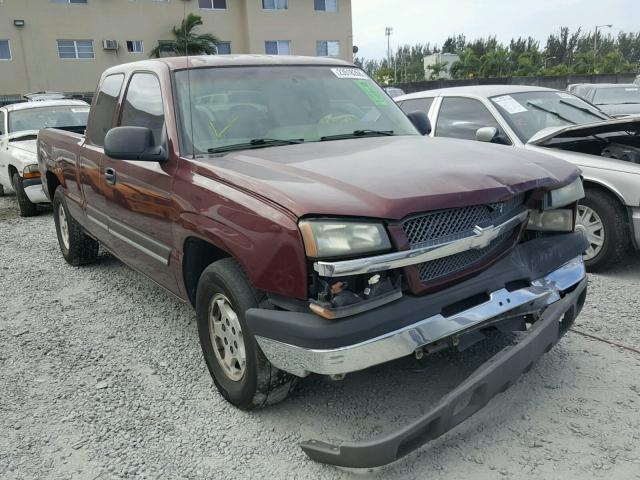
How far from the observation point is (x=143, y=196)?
142 inches

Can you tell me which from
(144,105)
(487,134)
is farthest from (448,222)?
(487,134)

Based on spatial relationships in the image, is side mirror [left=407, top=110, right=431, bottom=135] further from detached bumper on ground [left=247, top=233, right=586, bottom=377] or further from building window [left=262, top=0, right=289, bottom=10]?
building window [left=262, top=0, right=289, bottom=10]

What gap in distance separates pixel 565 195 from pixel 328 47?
112 feet

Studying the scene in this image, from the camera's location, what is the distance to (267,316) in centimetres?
243

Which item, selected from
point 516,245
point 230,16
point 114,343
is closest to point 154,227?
point 114,343

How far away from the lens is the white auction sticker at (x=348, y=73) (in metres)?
4.07

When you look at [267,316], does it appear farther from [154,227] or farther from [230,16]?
[230,16]

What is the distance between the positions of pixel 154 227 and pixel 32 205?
6.24 meters

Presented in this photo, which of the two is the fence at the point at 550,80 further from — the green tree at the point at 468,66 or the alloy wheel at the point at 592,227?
the green tree at the point at 468,66

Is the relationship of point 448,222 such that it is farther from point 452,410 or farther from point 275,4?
point 275,4

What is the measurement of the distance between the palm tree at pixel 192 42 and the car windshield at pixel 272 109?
26735 mm

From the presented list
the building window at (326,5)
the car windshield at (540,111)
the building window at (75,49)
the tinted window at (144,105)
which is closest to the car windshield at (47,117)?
the tinted window at (144,105)

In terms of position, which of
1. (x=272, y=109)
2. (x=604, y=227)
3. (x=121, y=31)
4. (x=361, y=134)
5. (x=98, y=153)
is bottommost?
(x=604, y=227)

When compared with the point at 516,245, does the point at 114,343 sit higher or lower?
lower
